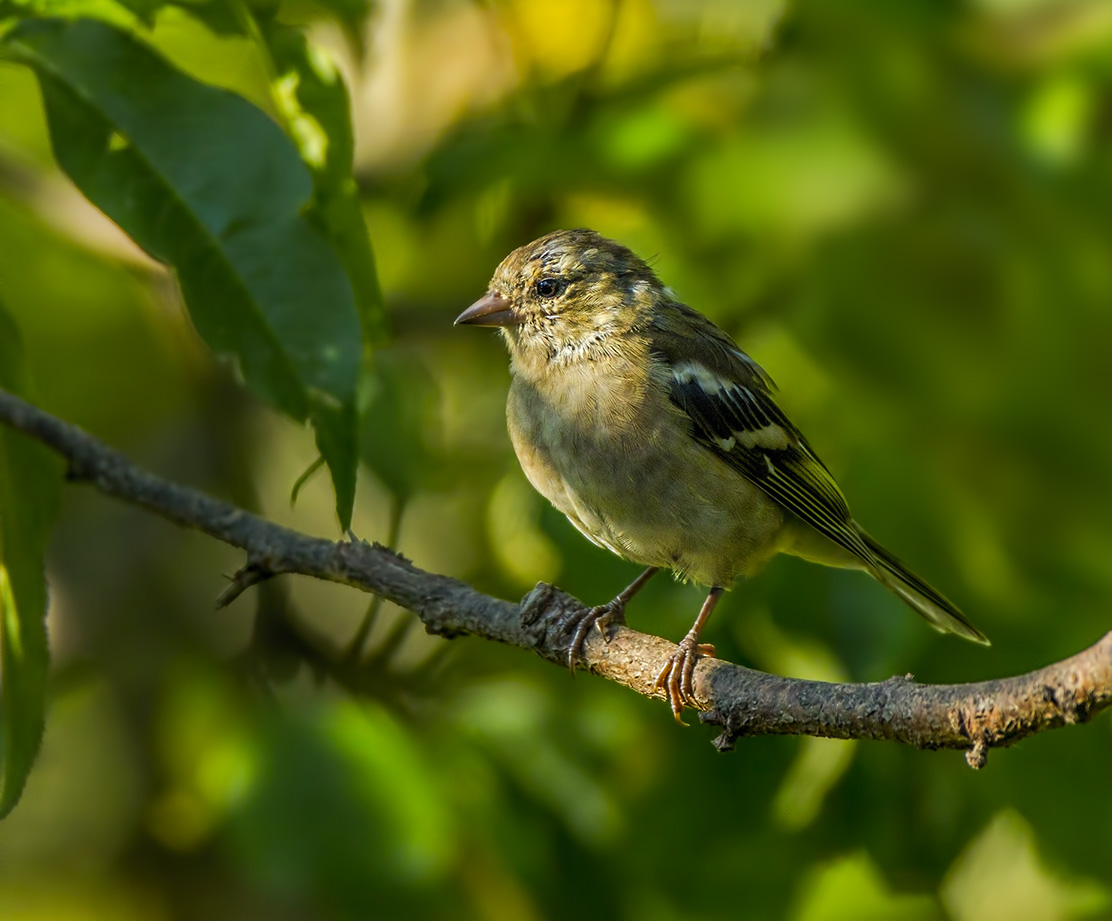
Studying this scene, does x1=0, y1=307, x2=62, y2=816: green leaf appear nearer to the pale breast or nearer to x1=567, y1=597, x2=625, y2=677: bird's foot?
x1=567, y1=597, x2=625, y2=677: bird's foot

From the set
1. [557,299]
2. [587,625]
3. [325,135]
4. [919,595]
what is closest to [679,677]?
[587,625]

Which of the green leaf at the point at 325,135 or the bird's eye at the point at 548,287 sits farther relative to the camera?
the bird's eye at the point at 548,287

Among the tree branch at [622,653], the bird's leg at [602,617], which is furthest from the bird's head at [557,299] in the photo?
the tree branch at [622,653]

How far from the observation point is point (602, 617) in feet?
12.5

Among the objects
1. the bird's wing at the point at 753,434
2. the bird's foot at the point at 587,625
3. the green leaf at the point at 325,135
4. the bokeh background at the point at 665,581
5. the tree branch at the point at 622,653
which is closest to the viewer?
the tree branch at the point at 622,653

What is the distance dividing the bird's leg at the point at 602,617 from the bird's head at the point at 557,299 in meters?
1.07

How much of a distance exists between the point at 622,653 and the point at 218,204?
1680mm

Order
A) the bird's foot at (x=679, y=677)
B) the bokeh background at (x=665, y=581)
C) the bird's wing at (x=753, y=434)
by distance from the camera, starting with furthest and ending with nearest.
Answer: the bird's wing at (x=753, y=434), the bokeh background at (x=665, y=581), the bird's foot at (x=679, y=677)

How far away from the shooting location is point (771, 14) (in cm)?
502

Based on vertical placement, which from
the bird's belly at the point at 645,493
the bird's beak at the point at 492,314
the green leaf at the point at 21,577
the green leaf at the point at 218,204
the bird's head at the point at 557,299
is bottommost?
the green leaf at the point at 21,577

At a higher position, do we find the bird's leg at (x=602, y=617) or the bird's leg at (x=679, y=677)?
the bird's leg at (x=679, y=677)

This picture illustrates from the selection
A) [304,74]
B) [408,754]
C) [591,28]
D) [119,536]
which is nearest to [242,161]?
[304,74]

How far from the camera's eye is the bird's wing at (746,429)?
4695 mm

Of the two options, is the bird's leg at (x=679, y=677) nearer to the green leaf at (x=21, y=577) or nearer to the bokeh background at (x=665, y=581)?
the bokeh background at (x=665, y=581)
